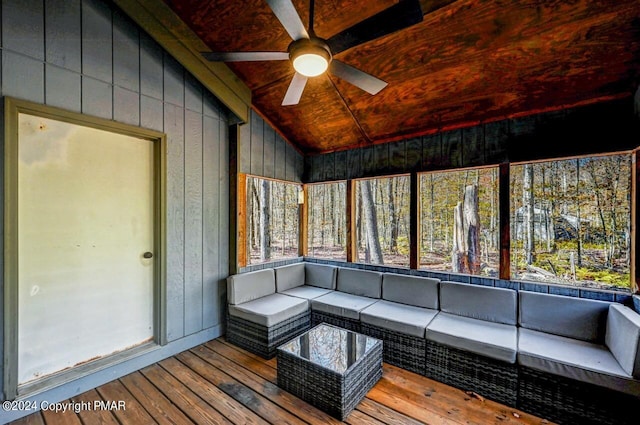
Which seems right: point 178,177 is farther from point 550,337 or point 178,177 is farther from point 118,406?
point 550,337

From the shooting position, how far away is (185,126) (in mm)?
3086

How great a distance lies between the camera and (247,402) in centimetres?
221

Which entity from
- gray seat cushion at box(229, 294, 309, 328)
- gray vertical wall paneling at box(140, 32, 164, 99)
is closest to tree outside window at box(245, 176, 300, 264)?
gray seat cushion at box(229, 294, 309, 328)

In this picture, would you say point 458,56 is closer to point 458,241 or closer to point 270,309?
point 458,241

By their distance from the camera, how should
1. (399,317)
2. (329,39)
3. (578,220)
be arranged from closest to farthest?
(329,39) < (578,220) < (399,317)

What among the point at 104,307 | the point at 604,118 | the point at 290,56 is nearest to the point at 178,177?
the point at 104,307

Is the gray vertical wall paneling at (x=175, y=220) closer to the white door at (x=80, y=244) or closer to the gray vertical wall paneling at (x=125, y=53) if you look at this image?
the white door at (x=80, y=244)

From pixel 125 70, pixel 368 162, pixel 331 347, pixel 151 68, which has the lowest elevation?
pixel 331 347

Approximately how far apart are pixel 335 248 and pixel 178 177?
7.84 ft

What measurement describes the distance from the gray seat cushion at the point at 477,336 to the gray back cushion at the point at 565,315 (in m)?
0.22

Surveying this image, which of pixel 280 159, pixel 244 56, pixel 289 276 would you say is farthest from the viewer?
pixel 280 159

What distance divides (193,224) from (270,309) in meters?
1.28

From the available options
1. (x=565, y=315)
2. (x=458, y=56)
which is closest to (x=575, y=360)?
(x=565, y=315)

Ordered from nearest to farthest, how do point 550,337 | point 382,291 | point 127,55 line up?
1. point 550,337
2. point 127,55
3. point 382,291
